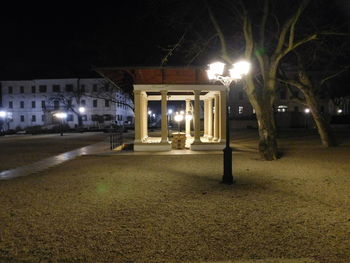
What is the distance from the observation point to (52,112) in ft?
187

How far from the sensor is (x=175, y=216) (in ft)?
19.6

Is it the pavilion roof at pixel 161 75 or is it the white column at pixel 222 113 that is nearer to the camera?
the pavilion roof at pixel 161 75

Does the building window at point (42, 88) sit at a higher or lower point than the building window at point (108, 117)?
higher

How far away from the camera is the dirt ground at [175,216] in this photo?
4.41 m

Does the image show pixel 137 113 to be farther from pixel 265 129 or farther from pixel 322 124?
pixel 322 124

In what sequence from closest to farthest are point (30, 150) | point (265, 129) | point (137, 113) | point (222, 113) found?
1. point (265, 129)
2. point (137, 113)
3. point (222, 113)
4. point (30, 150)

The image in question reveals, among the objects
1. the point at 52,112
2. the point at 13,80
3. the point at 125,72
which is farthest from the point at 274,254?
the point at 13,80

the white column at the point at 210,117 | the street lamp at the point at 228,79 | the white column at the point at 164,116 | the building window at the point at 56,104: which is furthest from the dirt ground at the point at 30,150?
the building window at the point at 56,104

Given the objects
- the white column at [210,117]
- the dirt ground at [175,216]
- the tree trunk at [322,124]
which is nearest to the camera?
the dirt ground at [175,216]

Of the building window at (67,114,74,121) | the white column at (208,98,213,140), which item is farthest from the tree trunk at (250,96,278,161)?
the building window at (67,114,74,121)

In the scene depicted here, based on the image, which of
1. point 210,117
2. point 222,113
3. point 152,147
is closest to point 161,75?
point 152,147

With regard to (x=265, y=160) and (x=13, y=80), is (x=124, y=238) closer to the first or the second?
(x=265, y=160)

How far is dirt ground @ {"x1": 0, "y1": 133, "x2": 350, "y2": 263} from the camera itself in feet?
14.5

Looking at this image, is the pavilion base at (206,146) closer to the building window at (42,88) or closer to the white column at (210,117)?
the white column at (210,117)
